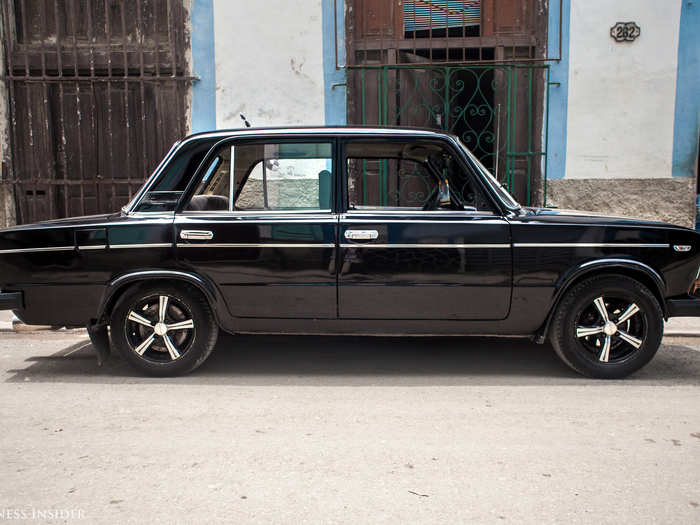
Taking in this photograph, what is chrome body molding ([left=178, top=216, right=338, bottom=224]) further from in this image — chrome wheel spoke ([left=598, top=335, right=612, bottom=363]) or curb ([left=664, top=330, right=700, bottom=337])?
curb ([left=664, top=330, right=700, bottom=337])

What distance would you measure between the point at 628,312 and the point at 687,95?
5.62 metres

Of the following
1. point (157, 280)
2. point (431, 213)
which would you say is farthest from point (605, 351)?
point (157, 280)

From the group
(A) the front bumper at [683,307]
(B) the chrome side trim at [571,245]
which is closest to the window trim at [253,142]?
(B) the chrome side trim at [571,245]

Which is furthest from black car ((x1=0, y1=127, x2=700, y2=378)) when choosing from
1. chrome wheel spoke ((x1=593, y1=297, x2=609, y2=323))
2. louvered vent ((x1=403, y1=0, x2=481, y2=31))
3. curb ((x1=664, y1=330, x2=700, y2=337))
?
louvered vent ((x1=403, y1=0, x2=481, y2=31))

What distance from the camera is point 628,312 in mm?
4199

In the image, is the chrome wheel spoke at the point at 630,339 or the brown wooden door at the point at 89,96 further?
the brown wooden door at the point at 89,96

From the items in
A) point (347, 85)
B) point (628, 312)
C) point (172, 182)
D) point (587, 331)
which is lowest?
point (587, 331)

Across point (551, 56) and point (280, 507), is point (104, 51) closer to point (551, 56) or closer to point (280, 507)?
point (551, 56)

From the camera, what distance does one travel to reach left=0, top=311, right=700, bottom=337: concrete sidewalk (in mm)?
5688

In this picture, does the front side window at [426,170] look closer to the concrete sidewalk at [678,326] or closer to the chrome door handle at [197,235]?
the chrome door handle at [197,235]

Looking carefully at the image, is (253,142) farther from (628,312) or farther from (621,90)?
(621,90)

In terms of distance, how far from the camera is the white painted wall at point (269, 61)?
27.8ft

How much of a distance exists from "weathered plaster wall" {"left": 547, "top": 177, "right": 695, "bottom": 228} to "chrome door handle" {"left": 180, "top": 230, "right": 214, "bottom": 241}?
18.9 feet

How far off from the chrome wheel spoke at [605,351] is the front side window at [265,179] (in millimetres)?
2107
